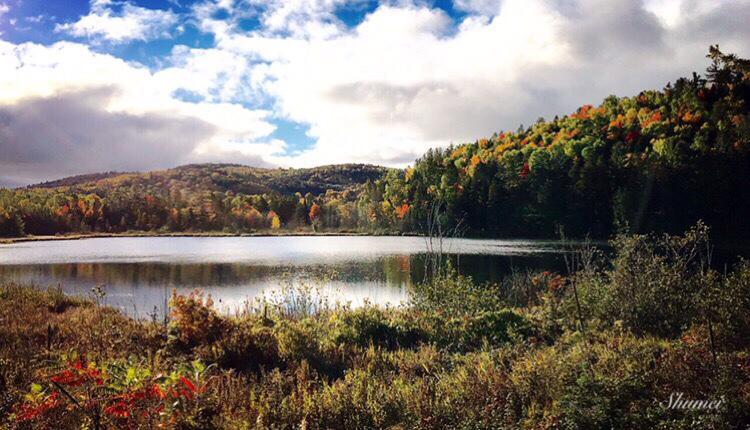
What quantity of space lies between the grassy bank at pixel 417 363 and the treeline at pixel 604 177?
43.7 metres

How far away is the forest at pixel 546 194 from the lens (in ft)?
234

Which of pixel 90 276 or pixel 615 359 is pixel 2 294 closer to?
pixel 90 276

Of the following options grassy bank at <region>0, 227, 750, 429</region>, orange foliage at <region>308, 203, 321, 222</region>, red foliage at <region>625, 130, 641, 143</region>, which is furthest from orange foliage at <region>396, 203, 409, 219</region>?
grassy bank at <region>0, 227, 750, 429</region>

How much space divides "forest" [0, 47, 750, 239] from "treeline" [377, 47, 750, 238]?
22cm

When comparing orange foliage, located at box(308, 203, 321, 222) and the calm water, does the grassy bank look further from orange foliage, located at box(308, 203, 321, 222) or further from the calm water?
orange foliage, located at box(308, 203, 321, 222)

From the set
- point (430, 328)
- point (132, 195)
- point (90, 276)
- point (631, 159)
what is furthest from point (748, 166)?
point (132, 195)

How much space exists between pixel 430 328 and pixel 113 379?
845 cm

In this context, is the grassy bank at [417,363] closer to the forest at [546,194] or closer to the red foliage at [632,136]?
the forest at [546,194]

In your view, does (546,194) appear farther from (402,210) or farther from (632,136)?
(402,210)

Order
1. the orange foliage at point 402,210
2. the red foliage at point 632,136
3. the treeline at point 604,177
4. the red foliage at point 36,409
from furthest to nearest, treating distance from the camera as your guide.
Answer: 1. the orange foliage at point 402,210
2. the red foliage at point 632,136
3. the treeline at point 604,177
4. the red foliage at point 36,409

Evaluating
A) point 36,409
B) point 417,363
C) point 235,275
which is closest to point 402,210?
point 235,275

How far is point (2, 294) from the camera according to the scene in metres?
15.8

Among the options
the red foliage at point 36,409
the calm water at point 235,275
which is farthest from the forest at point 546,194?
the red foliage at point 36,409

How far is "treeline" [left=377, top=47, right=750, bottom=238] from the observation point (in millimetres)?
70062
